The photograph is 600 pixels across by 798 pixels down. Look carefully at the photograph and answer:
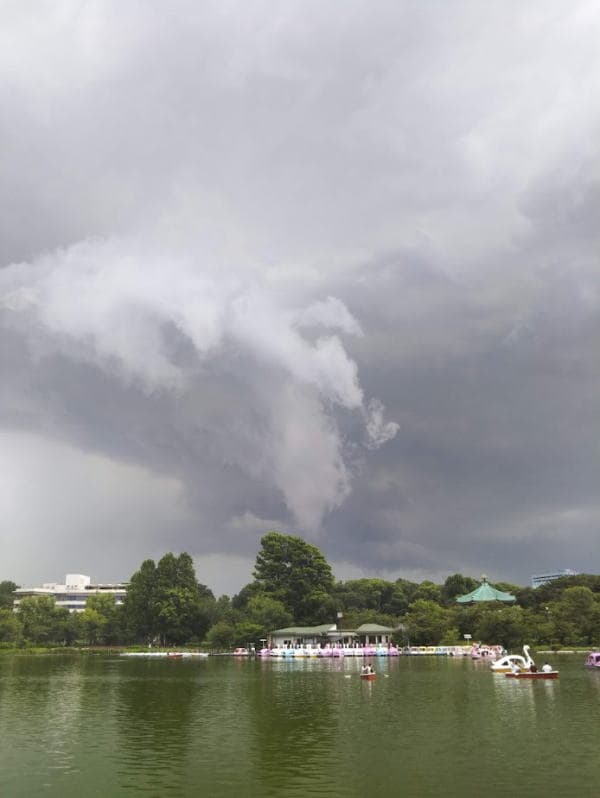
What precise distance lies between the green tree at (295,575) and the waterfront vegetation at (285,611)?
163 millimetres

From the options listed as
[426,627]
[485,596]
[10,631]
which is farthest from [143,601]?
[485,596]

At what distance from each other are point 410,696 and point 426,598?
84.6m

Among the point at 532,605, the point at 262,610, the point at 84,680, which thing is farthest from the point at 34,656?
the point at 532,605

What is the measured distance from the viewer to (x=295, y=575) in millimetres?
114250

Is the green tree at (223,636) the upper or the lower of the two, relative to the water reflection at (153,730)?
upper

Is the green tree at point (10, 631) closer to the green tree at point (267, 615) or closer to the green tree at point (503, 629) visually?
the green tree at point (267, 615)

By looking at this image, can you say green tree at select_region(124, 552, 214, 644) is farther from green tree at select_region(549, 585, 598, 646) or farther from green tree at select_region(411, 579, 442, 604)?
green tree at select_region(549, 585, 598, 646)

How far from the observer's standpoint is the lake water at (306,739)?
64.8ft

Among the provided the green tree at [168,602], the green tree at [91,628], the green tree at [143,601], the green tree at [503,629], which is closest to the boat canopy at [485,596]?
the green tree at [503,629]

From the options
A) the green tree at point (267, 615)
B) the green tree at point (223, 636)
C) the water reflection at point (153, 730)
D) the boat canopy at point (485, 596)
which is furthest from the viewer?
the boat canopy at point (485, 596)

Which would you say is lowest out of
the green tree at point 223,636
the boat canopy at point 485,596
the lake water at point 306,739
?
the lake water at point 306,739

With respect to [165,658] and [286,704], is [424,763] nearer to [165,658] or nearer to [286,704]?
[286,704]

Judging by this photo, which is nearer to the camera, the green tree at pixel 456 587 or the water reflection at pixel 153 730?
the water reflection at pixel 153 730

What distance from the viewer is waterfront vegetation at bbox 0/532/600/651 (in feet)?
286
